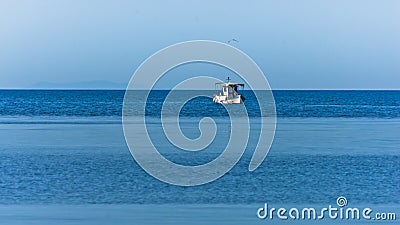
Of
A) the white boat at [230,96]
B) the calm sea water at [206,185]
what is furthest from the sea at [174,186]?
the white boat at [230,96]

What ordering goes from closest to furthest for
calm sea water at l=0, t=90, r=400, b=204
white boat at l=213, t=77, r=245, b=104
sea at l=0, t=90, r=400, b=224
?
sea at l=0, t=90, r=400, b=224 → calm sea water at l=0, t=90, r=400, b=204 → white boat at l=213, t=77, r=245, b=104

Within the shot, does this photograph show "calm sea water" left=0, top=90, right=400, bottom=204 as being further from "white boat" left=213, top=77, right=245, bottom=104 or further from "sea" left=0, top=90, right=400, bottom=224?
"white boat" left=213, top=77, right=245, bottom=104

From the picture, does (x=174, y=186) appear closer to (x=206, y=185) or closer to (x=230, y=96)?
(x=206, y=185)

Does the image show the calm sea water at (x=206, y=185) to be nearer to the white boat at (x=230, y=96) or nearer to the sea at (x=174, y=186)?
the sea at (x=174, y=186)

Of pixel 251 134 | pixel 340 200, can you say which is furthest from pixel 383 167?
pixel 251 134

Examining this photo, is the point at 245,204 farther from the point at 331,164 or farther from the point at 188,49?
the point at 331,164

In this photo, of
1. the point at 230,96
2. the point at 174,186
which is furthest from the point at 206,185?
the point at 230,96

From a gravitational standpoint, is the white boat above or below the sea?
above

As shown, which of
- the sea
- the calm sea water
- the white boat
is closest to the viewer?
the sea

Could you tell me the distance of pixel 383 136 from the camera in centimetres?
3784

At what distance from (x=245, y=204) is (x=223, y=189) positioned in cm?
217

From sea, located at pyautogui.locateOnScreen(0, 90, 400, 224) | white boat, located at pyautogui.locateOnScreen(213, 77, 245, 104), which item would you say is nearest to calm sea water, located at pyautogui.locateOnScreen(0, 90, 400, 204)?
sea, located at pyautogui.locateOnScreen(0, 90, 400, 224)

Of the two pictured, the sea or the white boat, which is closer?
the sea

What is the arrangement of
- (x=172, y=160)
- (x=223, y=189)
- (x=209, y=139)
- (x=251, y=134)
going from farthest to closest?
(x=251, y=134) → (x=209, y=139) → (x=172, y=160) → (x=223, y=189)
